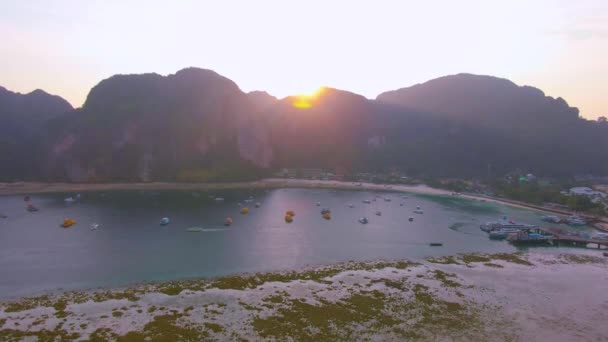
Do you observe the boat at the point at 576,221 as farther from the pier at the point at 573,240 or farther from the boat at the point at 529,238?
the boat at the point at 529,238

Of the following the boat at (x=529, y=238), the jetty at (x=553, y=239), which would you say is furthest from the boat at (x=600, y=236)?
the boat at (x=529, y=238)

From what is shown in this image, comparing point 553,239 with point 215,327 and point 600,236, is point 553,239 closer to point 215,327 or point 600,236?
point 600,236

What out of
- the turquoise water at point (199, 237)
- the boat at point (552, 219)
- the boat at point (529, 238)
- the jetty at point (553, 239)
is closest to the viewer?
the turquoise water at point (199, 237)

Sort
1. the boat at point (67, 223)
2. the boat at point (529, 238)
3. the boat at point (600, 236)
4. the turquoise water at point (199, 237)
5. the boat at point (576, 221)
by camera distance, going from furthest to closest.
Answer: the boat at point (576, 221) → the boat at point (67, 223) → the boat at point (600, 236) → the boat at point (529, 238) → the turquoise water at point (199, 237)

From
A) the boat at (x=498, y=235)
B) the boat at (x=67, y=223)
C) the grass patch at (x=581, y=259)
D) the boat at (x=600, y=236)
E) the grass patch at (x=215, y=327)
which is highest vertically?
the boat at (x=600, y=236)

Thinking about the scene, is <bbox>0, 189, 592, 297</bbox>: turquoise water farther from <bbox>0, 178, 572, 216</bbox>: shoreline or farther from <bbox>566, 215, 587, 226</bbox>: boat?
<bbox>0, 178, 572, 216</bbox>: shoreline

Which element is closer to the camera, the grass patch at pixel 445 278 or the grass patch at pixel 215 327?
the grass patch at pixel 215 327

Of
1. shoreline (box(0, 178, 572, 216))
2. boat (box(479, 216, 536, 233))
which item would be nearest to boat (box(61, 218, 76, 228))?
shoreline (box(0, 178, 572, 216))

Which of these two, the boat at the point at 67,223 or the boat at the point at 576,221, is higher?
the boat at the point at 576,221
